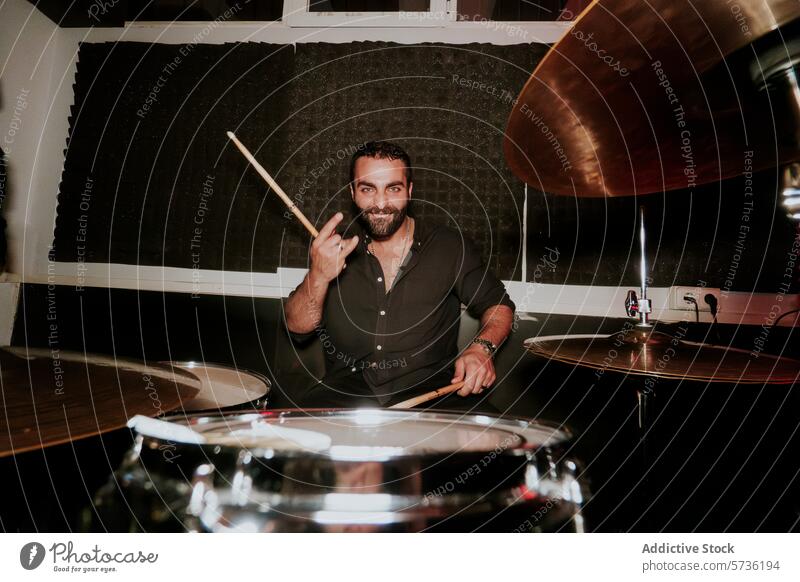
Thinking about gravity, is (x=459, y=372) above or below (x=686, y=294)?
below

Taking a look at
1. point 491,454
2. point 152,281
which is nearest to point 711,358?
point 491,454

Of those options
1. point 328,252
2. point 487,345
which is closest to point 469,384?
point 487,345

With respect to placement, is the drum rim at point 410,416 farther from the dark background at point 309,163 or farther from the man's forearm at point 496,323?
the dark background at point 309,163

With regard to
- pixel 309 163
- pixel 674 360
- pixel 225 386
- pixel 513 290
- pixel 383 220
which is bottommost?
pixel 225 386

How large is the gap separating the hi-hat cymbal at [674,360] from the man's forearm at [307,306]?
1.62ft

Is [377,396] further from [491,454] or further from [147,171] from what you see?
[147,171]

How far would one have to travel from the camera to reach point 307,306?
3.32 feet

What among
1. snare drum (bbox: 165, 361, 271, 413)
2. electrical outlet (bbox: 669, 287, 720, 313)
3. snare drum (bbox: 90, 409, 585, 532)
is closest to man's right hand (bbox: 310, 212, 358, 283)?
snare drum (bbox: 165, 361, 271, 413)

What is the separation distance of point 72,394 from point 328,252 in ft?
1.81

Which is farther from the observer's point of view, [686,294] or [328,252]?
[686,294]

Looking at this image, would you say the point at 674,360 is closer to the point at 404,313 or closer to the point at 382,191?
the point at 404,313

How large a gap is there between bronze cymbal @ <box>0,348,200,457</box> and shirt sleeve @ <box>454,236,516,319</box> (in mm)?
736

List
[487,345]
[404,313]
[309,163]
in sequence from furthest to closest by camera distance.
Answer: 1. [309,163]
2. [404,313]
3. [487,345]
